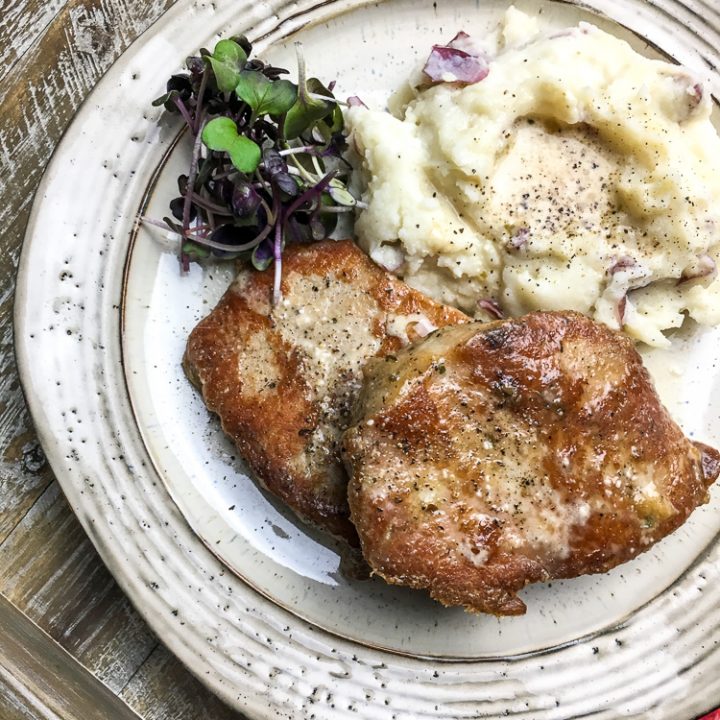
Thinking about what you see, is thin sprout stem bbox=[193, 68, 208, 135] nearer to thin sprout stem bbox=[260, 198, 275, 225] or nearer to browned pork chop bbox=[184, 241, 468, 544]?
thin sprout stem bbox=[260, 198, 275, 225]

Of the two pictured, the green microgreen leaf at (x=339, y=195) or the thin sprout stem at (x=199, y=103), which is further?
the green microgreen leaf at (x=339, y=195)

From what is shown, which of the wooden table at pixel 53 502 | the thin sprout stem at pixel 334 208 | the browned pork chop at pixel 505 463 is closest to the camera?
the browned pork chop at pixel 505 463

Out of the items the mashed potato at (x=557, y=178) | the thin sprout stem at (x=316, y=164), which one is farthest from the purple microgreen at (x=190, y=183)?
the mashed potato at (x=557, y=178)

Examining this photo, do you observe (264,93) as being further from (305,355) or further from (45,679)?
(45,679)


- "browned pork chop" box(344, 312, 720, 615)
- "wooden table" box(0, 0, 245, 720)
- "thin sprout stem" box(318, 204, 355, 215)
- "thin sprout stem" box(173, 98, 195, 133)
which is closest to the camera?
"browned pork chop" box(344, 312, 720, 615)

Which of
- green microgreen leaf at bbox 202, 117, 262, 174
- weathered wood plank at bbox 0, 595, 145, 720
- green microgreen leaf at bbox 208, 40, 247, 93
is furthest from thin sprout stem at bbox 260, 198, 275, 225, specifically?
weathered wood plank at bbox 0, 595, 145, 720

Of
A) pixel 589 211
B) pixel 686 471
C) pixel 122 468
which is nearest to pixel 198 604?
pixel 122 468

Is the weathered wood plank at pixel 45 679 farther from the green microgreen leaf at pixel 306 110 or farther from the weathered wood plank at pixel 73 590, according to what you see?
the green microgreen leaf at pixel 306 110

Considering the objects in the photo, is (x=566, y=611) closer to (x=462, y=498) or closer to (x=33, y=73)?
(x=462, y=498)
